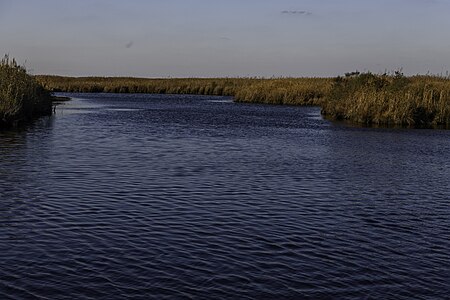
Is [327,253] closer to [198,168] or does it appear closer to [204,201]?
[204,201]

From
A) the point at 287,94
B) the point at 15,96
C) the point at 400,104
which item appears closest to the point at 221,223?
the point at 15,96

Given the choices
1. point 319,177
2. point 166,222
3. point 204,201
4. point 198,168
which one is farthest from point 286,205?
point 198,168

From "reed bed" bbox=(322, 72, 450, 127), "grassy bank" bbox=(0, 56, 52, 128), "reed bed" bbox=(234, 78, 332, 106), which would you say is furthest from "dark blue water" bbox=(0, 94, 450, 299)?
"reed bed" bbox=(234, 78, 332, 106)

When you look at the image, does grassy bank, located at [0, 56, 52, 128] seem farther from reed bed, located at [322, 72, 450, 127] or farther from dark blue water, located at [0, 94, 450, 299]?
reed bed, located at [322, 72, 450, 127]

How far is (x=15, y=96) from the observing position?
30828 millimetres

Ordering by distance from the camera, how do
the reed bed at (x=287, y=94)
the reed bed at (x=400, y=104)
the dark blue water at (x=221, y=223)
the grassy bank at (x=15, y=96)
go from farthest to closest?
the reed bed at (x=287, y=94), the reed bed at (x=400, y=104), the grassy bank at (x=15, y=96), the dark blue water at (x=221, y=223)

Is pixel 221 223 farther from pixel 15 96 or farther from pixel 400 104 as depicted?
pixel 400 104

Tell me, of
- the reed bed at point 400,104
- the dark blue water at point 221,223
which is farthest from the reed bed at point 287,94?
the dark blue water at point 221,223

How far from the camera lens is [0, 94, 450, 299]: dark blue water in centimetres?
882

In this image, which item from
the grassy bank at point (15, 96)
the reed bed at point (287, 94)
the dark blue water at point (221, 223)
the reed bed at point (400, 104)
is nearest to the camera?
the dark blue water at point (221, 223)

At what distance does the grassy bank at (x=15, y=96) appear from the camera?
30234mm

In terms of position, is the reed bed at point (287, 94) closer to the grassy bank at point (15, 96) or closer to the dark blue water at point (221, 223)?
the grassy bank at point (15, 96)

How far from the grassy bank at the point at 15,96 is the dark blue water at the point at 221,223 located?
241 inches

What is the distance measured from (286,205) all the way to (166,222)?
3253 mm
